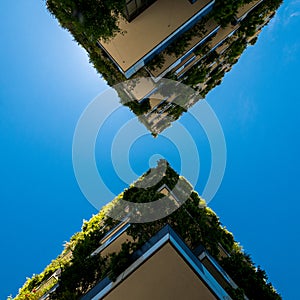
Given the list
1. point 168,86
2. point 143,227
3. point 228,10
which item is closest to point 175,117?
point 168,86

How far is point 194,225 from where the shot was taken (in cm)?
1688

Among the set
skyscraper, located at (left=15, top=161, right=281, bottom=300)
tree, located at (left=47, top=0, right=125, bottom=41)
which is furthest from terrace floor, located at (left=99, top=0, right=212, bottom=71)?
skyscraper, located at (left=15, top=161, right=281, bottom=300)

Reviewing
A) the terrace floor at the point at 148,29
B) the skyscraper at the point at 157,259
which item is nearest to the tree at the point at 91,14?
the terrace floor at the point at 148,29

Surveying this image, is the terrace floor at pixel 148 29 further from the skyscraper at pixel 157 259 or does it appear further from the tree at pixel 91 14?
the skyscraper at pixel 157 259

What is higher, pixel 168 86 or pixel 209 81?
pixel 209 81

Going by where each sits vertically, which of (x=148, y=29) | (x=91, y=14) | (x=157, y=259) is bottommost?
(x=157, y=259)

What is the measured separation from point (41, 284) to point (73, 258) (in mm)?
3722

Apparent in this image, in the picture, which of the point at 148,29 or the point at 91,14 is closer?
the point at 91,14

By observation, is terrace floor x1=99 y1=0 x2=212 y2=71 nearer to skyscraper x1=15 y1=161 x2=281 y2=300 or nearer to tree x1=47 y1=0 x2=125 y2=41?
tree x1=47 y1=0 x2=125 y2=41

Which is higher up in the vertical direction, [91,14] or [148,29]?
[148,29]

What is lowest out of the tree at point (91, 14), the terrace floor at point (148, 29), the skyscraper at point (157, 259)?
the skyscraper at point (157, 259)

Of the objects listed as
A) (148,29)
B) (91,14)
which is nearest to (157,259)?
(91,14)

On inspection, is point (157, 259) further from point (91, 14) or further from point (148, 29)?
point (148, 29)

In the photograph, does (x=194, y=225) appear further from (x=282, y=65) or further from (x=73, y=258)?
(x=282, y=65)
